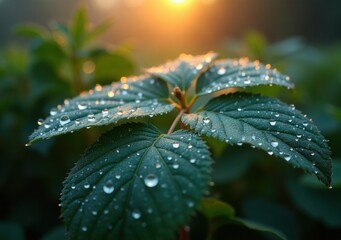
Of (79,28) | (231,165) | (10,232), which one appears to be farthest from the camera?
(79,28)

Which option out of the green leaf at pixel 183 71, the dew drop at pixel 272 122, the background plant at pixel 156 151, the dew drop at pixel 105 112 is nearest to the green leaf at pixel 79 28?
the green leaf at pixel 183 71

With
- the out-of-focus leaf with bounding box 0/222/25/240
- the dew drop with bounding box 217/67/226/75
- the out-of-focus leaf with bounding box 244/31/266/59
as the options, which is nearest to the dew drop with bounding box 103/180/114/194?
the dew drop with bounding box 217/67/226/75

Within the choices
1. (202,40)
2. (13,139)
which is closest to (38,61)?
(13,139)

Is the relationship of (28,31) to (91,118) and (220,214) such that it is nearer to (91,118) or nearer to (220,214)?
(91,118)

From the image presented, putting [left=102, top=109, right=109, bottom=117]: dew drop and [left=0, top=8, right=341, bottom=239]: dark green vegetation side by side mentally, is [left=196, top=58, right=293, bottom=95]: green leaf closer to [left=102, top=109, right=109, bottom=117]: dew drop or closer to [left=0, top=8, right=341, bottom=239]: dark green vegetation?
[left=0, top=8, right=341, bottom=239]: dark green vegetation

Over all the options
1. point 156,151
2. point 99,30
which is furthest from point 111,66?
point 156,151

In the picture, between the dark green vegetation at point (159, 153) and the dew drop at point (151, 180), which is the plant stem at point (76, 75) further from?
the dew drop at point (151, 180)

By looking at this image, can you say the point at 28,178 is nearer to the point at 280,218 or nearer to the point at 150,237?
the point at 280,218

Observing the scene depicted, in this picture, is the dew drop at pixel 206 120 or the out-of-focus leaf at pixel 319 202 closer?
the dew drop at pixel 206 120
